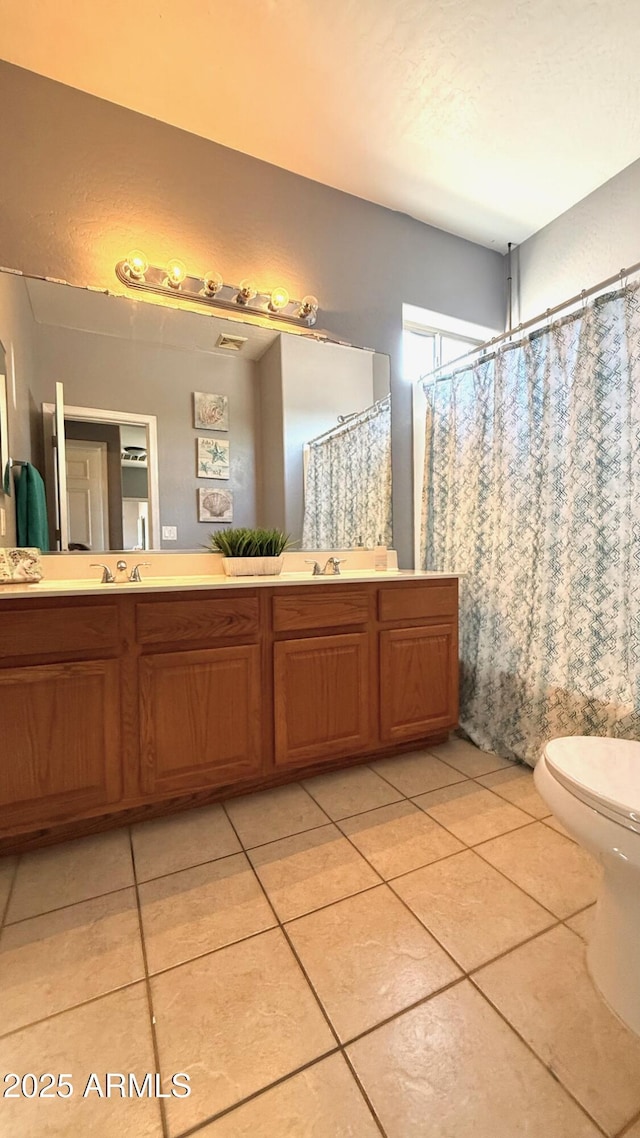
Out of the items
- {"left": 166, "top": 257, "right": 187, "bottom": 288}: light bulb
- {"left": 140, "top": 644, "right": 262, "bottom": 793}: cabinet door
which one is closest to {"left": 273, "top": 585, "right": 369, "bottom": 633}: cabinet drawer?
{"left": 140, "top": 644, "right": 262, "bottom": 793}: cabinet door

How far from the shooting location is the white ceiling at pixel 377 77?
1.54m

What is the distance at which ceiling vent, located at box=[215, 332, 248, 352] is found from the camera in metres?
2.06

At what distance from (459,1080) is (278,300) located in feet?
8.54

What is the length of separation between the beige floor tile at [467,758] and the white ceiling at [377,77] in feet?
9.01

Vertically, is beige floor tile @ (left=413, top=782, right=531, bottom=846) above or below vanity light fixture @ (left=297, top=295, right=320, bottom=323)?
below

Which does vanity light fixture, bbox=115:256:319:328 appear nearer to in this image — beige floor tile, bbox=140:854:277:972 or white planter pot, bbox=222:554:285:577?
white planter pot, bbox=222:554:285:577

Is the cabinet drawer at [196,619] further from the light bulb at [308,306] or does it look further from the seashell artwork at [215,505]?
the light bulb at [308,306]

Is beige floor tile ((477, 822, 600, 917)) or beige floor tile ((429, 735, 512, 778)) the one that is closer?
beige floor tile ((477, 822, 600, 917))

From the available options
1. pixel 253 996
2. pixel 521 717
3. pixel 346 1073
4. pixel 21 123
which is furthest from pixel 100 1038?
pixel 21 123

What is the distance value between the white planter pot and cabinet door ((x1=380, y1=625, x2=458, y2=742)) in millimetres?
547

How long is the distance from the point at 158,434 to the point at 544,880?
81.5 inches

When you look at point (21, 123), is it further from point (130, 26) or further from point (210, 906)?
point (210, 906)

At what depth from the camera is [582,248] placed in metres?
2.32

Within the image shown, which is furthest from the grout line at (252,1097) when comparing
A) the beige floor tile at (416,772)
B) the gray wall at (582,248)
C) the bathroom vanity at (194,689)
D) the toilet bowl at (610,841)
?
the gray wall at (582,248)
